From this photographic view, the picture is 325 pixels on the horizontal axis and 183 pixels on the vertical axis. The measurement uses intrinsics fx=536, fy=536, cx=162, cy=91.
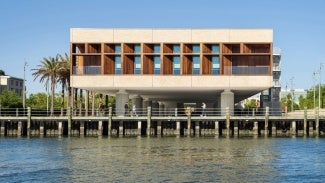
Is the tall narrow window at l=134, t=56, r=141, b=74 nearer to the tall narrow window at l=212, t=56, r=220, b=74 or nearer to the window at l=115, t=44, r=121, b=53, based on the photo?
the window at l=115, t=44, r=121, b=53

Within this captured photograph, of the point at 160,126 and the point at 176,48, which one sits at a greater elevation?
the point at 176,48

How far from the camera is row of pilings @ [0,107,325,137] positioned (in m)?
57.9

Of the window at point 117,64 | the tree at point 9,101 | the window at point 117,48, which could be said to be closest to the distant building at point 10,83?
the tree at point 9,101

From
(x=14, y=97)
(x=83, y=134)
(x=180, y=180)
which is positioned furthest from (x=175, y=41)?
(x=14, y=97)

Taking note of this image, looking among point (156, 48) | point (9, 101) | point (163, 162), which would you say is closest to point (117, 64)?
point (156, 48)

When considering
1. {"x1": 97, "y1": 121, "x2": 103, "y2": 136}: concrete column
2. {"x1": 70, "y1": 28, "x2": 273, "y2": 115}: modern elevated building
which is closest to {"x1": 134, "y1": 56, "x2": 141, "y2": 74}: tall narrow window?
{"x1": 70, "y1": 28, "x2": 273, "y2": 115}: modern elevated building

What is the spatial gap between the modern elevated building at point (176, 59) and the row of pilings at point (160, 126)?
129 inches

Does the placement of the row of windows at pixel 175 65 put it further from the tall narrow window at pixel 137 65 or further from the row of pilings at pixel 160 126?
the row of pilings at pixel 160 126

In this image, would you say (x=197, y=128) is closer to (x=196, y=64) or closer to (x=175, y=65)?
(x=196, y=64)

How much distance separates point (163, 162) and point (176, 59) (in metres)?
31.1

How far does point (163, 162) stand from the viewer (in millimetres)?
32219

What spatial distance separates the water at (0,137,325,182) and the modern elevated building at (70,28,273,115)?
16581 millimetres

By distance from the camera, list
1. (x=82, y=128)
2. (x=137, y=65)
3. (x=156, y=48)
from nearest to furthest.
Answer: (x=82, y=128) → (x=156, y=48) → (x=137, y=65)

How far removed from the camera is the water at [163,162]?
26.5m
